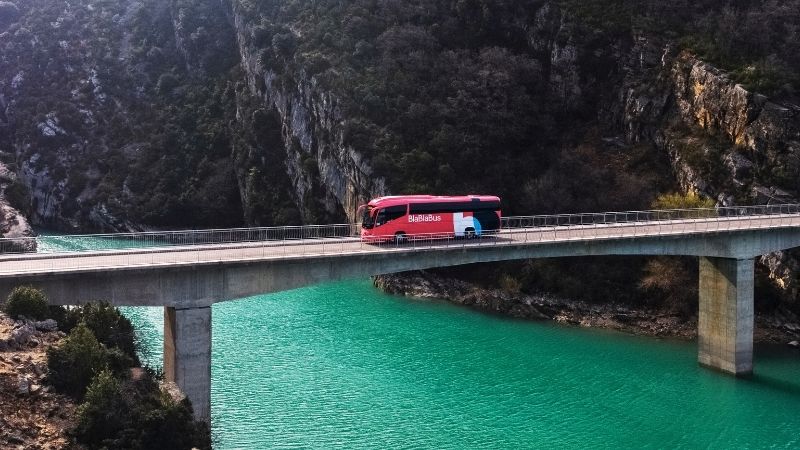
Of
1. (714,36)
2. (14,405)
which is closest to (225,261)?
(14,405)

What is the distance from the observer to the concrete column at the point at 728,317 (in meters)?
53.3

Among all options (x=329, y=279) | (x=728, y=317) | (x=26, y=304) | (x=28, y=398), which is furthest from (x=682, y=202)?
(x=28, y=398)

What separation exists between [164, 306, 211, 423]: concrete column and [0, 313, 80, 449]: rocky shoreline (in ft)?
21.9

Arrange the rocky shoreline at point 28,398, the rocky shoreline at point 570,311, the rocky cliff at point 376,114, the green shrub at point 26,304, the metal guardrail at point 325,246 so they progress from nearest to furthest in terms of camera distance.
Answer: the rocky shoreline at point 28,398 → the green shrub at point 26,304 → the metal guardrail at point 325,246 → the rocky shoreline at point 570,311 → the rocky cliff at point 376,114

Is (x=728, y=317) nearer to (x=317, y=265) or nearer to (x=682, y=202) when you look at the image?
(x=682, y=202)

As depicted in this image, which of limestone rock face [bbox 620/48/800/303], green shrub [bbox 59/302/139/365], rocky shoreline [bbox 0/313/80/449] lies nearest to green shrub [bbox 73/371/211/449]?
rocky shoreline [bbox 0/313/80/449]

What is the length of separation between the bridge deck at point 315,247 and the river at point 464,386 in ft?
29.3

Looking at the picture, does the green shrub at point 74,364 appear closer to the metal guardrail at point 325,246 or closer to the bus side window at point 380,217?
the metal guardrail at point 325,246

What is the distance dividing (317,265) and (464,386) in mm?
14351

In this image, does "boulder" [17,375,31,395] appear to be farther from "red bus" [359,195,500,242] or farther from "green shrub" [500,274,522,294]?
"green shrub" [500,274,522,294]

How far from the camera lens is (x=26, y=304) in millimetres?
33125

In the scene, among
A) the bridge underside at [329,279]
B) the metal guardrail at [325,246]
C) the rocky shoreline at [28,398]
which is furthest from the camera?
the metal guardrail at [325,246]

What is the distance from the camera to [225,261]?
129ft

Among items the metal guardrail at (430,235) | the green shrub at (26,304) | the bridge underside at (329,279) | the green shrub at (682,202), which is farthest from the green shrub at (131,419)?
the green shrub at (682,202)
